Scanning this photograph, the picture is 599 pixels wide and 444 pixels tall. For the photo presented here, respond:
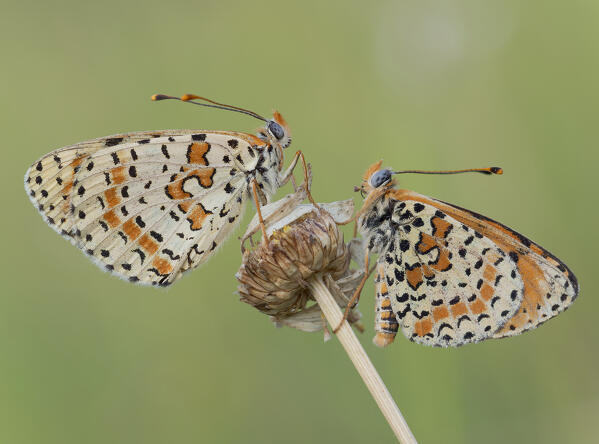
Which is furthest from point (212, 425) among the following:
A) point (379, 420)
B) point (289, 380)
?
point (379, 420)

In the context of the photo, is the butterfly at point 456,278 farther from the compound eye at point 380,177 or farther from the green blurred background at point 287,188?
the green blurred background at point 287,188

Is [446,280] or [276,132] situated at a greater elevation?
[276,132]

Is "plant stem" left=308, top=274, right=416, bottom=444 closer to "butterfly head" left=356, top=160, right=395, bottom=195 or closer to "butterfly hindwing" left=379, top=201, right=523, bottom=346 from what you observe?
"butterfly hindwing" left=379, top=201, right=523, bottom=346

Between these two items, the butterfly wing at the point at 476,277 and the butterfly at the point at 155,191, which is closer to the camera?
the butterfly wing at the point at 476,277

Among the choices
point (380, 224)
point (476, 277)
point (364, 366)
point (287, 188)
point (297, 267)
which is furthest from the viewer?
point (287, 188)

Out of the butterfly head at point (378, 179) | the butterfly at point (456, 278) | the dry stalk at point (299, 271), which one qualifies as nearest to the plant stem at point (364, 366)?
the dry stalk at point (299, 271)

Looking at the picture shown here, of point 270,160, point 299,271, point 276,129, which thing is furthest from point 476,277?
point 276,129

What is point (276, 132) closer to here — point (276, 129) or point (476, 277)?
point (276, 129)
